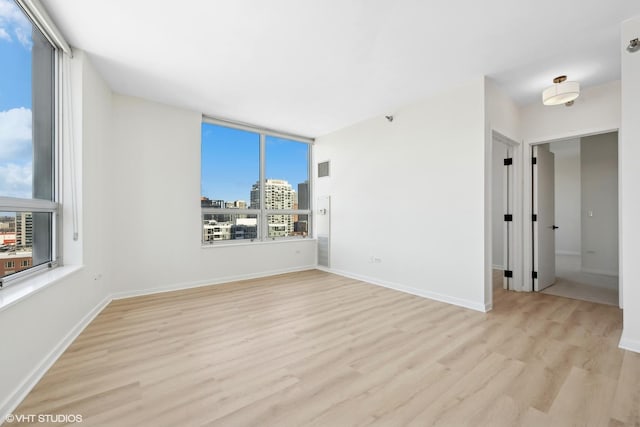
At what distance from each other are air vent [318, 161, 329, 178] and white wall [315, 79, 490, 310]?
1.09 feet

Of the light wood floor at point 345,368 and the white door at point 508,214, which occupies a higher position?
the white door at point 508,214

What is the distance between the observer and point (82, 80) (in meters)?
2.82

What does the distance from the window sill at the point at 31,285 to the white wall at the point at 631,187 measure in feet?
14.9

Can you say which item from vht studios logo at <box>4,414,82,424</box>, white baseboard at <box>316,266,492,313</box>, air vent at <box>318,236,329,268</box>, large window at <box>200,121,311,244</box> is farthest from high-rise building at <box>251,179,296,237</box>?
vht studios logo at <box>4,414,82,424</box>

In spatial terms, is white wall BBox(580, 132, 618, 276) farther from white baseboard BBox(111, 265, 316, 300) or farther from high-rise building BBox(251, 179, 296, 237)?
high-rise building BBox(251, 179, 296, 237)

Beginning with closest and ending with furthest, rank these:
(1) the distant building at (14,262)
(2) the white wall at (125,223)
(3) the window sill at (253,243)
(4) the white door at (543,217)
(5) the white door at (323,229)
→ (1) the distant building at (14,262) → (2) the white wall at (125,223) → (4) the white door at (543,217) → (3) the window sill at (253,243) → (5) the white door at (323,229)

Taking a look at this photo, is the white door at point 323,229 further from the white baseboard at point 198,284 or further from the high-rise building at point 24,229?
the high-rise building at point 24,229

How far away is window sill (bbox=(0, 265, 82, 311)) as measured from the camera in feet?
5.62

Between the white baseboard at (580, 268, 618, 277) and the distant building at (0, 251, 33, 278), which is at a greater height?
the distant building at (0, 251, 33, 278)

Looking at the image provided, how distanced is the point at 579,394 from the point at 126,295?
4860mm

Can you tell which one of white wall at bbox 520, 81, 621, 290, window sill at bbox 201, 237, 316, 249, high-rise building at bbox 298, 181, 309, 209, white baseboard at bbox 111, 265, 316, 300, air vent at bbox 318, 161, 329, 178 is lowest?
white baseboard at bbox 111, 265, 316, 300

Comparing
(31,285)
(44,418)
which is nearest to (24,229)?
(31,285)

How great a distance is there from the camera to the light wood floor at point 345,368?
162 centimetres

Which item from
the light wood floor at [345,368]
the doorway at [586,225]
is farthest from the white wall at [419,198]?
the doorway at [586,225]
